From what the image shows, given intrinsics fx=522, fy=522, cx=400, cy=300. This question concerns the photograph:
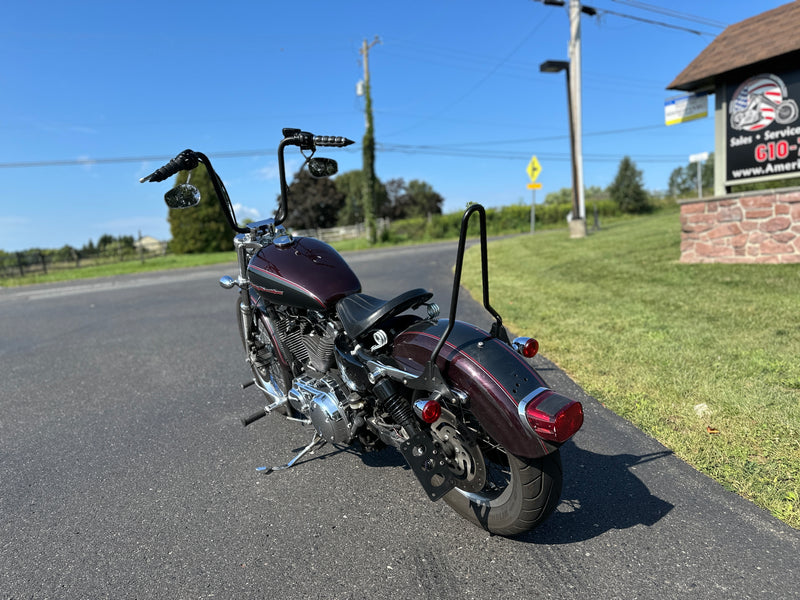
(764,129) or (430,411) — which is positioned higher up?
(764,129)

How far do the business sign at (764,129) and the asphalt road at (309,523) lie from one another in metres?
6.71

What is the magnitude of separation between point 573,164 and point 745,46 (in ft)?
31.5

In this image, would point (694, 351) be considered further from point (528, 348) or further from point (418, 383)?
point (418, 383)

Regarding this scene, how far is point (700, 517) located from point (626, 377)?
6.07ft

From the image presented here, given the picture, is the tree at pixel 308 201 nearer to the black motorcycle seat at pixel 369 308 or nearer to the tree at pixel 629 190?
the tree at pixel 629 190

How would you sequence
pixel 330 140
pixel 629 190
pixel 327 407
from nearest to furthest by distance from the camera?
pixel 327 407
pixel 330 140
pixel 629 190

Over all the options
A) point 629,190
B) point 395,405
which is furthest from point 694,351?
point 629,190

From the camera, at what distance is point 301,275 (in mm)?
2920

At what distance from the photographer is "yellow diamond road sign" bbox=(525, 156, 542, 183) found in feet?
74.9

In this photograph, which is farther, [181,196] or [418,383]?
[181,196]

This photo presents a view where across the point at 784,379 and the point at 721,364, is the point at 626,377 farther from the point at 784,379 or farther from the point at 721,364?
the point at 784,379

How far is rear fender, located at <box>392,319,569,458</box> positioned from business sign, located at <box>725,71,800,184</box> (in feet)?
27.4

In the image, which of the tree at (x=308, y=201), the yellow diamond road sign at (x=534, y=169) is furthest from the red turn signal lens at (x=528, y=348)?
the tree at (x=308, y=201)

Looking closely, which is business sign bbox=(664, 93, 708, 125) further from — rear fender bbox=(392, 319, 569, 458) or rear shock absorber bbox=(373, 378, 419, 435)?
rear shock absorber bbox=(373, 378, 419, 435)
